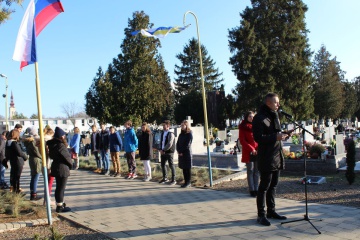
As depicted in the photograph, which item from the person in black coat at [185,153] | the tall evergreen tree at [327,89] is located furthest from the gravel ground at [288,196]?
the tall evergreen tree at [327,89]

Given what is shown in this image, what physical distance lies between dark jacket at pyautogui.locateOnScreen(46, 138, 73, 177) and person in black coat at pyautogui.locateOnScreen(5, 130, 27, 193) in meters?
2.51

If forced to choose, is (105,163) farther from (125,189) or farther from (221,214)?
(221,214)

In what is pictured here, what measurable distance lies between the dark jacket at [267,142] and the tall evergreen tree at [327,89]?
42424 mm

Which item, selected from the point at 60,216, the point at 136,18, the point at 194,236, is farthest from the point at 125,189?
the point at 136,18

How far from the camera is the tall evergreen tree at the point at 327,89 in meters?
47.7

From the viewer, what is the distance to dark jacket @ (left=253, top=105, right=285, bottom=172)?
540cm

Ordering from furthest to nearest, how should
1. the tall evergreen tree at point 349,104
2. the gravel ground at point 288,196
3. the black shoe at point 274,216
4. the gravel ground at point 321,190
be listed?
the tall evergreen tree at point 349,104
the gravel ground at point 321,190
the black shoe at point 274,216
the gravel ground at point 288,196

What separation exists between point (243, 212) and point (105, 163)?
7.43m

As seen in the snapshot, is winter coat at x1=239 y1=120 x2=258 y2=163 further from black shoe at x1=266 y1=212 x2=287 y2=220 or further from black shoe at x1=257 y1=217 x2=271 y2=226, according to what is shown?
black shoe at x1=257 y1=217 x2=271 y2=226

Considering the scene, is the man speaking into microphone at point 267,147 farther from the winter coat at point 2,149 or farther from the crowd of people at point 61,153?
the winter coat at point 2,149

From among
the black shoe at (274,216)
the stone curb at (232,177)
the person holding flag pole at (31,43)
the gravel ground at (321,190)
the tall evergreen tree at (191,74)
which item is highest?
the tall evergreen tree at (191,74)

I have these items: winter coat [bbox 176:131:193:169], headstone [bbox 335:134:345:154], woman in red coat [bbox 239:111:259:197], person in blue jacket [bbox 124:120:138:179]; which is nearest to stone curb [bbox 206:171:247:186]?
winter coat [bbox 176:131:193:169]

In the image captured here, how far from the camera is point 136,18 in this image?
38.0 metres

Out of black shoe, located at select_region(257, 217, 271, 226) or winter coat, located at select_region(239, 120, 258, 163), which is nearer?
black shoe, located at select_region(257, 217, 271, 226)
